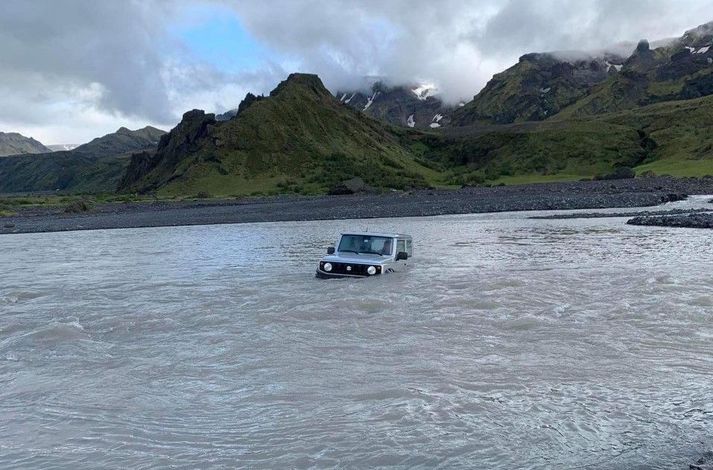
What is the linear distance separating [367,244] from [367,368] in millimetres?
10632

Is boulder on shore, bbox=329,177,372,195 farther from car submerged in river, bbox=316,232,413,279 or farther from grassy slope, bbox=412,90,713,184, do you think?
car submerged in river, bbox=316,232,413,279

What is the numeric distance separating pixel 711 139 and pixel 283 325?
12883 cm

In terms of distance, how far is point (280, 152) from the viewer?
144m

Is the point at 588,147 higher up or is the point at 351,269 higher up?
the point at 588,147

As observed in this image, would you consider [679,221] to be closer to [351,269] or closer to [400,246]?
[400,246]

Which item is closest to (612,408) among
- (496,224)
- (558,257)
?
(558,257)

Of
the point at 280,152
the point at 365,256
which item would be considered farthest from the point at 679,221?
the point at 280,152

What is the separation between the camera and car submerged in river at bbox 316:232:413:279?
19.4 m

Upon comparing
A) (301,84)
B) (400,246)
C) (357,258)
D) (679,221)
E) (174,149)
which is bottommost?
(357,258)

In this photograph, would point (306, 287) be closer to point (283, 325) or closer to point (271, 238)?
point (283, 325)

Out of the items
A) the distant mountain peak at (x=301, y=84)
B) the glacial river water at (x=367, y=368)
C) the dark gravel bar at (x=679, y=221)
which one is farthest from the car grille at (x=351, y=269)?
the distant mountain peak at (x=301, y=84)

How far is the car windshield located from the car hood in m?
0.37

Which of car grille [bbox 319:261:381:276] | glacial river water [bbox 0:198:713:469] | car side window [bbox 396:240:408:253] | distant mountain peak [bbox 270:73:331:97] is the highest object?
distant mountain peak [bbox 270:73:331:97]

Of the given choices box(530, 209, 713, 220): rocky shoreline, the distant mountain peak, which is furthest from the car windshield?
the distant mountain peak
